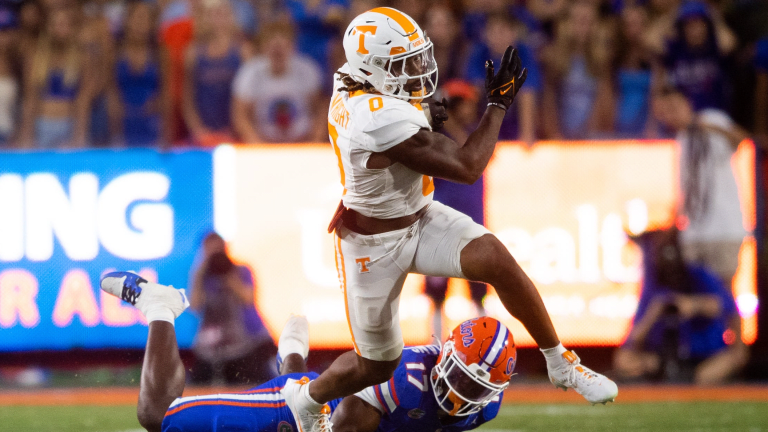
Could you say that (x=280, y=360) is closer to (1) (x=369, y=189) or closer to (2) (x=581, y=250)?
(1) (x=369, y=189)

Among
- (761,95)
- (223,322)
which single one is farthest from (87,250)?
(761,95)

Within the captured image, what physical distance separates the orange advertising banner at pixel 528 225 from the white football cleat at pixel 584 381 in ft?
9.08

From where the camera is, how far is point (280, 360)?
4.35m

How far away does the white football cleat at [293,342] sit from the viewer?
433cm

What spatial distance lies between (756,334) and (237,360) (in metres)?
3.64

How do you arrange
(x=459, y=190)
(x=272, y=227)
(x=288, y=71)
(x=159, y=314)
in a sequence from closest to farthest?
(x=159, y=314) → (x=459, y=190) → (x=272, y=227) → (x=288, y=71)

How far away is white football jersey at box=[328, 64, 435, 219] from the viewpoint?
11.7 feet

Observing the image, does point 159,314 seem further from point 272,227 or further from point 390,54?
point 272,227

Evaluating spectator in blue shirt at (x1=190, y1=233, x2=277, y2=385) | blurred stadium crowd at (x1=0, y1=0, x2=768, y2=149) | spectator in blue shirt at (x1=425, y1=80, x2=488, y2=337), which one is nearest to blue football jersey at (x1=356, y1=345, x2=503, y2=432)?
spectator in blue shirt at (x1=425, y1=80, x2=488, y2=337)

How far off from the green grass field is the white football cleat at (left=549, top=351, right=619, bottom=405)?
49.5 inches

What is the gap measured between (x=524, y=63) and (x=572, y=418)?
8.83 feet

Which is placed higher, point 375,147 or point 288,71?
point 288,71

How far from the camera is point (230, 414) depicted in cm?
373

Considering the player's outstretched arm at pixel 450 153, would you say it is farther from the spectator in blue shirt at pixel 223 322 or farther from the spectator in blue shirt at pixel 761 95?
the spectator in blue shirt at pixel 761 95
